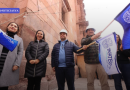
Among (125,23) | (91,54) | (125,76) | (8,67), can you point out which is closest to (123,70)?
(125,76)

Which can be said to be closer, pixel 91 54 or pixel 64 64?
pixel 64 64

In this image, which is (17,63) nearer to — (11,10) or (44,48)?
(44,48)

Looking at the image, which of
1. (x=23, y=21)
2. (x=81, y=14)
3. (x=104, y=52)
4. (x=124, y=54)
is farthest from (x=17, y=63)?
(x=81, y=14)

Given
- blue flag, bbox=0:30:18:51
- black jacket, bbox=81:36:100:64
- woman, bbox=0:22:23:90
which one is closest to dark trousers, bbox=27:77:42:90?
woman, bbox=0:22:23:90

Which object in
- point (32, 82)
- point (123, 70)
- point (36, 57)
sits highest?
point (36, 57)

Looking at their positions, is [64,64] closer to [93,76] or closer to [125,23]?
[93,76]

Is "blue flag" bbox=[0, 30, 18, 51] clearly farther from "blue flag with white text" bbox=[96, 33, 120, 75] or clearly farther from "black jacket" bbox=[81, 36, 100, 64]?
"blue flag with white text" bbox=[96, 33, 120, 75]

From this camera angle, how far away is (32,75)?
1.62m

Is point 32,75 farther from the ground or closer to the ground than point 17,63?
closer to the ground

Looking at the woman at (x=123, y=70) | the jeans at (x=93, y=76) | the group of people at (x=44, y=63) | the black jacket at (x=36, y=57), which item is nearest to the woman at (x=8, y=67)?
the group of people at (x=44, y=63)

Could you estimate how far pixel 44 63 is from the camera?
1.86 meters

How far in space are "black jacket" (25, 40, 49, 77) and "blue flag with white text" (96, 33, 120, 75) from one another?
4.47ft

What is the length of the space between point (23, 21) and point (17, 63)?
141cm

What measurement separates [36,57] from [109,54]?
1.64 meters
